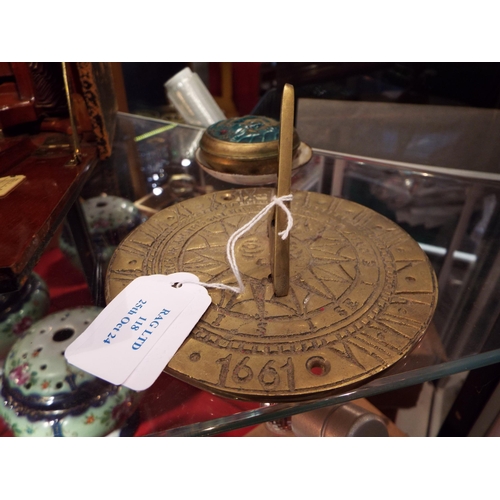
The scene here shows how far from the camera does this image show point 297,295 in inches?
23.0

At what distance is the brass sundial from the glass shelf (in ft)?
0.15

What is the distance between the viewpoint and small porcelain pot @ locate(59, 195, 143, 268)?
0.84 metres

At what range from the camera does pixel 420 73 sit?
105 centimetres

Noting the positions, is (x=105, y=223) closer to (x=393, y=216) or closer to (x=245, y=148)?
(x=245, y=148)

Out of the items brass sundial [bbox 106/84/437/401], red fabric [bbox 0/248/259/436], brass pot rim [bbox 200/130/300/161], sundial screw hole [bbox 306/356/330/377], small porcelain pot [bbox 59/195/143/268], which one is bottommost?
red fabric [bbox 0/248/259/436]

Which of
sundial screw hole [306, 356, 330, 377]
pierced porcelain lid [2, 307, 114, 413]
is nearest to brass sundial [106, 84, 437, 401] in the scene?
sundial screw hole [306, 356, 330, 377]

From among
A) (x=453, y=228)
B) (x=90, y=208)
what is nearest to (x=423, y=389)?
(x=453, y=228)

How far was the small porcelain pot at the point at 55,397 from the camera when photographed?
0.55 metres

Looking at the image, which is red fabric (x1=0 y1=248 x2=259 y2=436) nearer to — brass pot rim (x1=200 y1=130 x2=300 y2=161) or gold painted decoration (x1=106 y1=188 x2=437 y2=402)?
gold painted decoration (x1=106 y1=188 x2=437 y2=402)

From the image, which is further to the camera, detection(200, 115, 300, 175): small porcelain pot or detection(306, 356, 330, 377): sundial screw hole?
detection(200, 115, 300, 175): small porcelain pot

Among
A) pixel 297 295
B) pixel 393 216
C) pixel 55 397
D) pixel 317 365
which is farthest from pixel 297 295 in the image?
pixel 393 216

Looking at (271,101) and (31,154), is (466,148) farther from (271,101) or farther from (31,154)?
(31,154)

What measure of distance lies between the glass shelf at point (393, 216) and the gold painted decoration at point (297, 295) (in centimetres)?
Answer: 5

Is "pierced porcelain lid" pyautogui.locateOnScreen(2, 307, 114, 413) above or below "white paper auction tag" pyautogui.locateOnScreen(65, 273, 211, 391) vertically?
below
